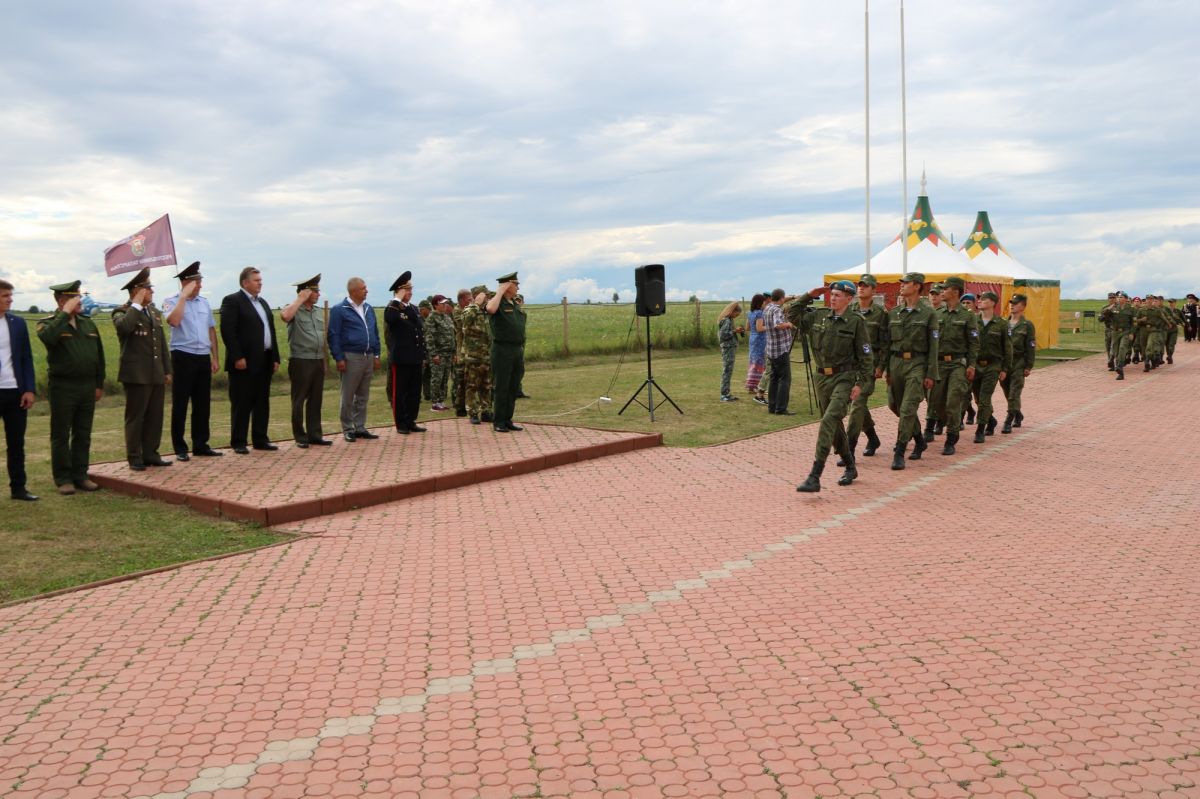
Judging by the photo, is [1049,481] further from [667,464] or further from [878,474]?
[667,464]

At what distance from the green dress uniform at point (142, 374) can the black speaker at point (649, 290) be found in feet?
21.0

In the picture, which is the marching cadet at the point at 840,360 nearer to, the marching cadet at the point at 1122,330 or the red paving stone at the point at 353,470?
the red paving stone at the point at 353,470

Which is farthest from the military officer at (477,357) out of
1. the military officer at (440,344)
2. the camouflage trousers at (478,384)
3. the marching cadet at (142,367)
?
the marching cadet at (142,367)

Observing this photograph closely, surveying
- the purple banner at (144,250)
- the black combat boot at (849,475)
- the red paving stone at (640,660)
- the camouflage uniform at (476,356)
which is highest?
the purple banner at (144,250)

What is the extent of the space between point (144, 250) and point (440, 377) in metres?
4.73

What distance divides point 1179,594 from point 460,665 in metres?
4.28

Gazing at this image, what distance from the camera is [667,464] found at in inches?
448

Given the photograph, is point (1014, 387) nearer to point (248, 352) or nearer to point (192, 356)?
point (248, 352)

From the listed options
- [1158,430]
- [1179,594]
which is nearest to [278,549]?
[1179,594]

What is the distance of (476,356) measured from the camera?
1391 centimetres

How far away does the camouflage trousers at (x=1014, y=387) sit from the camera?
14.3 m

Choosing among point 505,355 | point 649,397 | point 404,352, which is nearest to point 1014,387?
point 649,397

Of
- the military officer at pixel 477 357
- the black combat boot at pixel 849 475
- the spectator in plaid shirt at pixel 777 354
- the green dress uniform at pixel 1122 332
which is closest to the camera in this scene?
the black combat boot at pixel 849 475

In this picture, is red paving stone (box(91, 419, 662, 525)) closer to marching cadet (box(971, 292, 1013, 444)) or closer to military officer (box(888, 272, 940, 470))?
military officer (box(888, 272, 940, 470))
